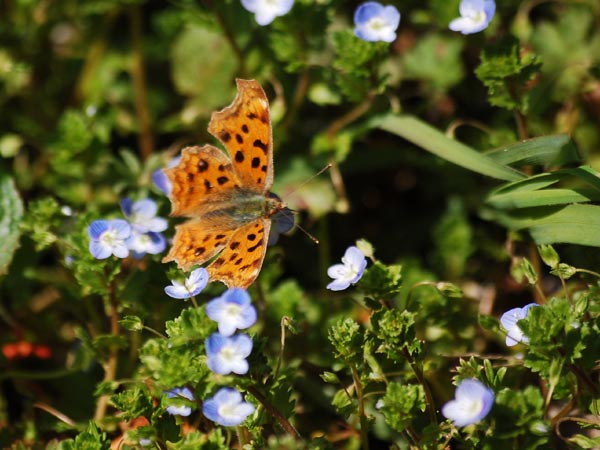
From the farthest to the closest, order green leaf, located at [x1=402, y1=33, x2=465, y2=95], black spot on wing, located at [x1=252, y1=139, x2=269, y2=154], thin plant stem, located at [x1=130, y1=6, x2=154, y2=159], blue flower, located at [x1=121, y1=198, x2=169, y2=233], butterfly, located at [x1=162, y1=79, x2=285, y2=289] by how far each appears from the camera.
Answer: thin plant stem, located at [x1=130, y1=6, x2=154, y2=159] → green leaf, located at [x1=402, y1=33, x2=465, y2=95] → blue flower, located at [x1=121, y1=198, x2=169, y2=233] → black spot on wing, located at [x1=252, y1=139, x2=269, y2=154] → butterfly, located at [x1=162, y1=79, x2=285, y2=289]

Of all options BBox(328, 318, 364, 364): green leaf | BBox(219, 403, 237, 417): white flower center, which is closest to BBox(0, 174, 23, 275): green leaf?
BBox(219, 403, 237, 417): white flower center

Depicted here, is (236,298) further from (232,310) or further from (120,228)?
(120,228)

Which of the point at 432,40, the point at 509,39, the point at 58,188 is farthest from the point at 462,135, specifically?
the point at 58,188

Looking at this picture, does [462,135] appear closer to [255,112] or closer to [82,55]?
[255,112]

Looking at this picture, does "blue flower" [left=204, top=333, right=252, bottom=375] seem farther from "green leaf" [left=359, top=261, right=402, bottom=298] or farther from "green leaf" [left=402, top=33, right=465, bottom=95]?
"green leaf" [left=402, top=33, right=465, bottom=95]

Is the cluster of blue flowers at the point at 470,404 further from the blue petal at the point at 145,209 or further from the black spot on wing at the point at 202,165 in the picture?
the blue petal at the point at 145,209

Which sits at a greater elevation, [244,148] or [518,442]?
[244,148]

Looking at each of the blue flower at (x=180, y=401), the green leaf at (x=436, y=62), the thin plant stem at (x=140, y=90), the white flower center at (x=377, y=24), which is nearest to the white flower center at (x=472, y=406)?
the blue flower at (x=180, y=401)
